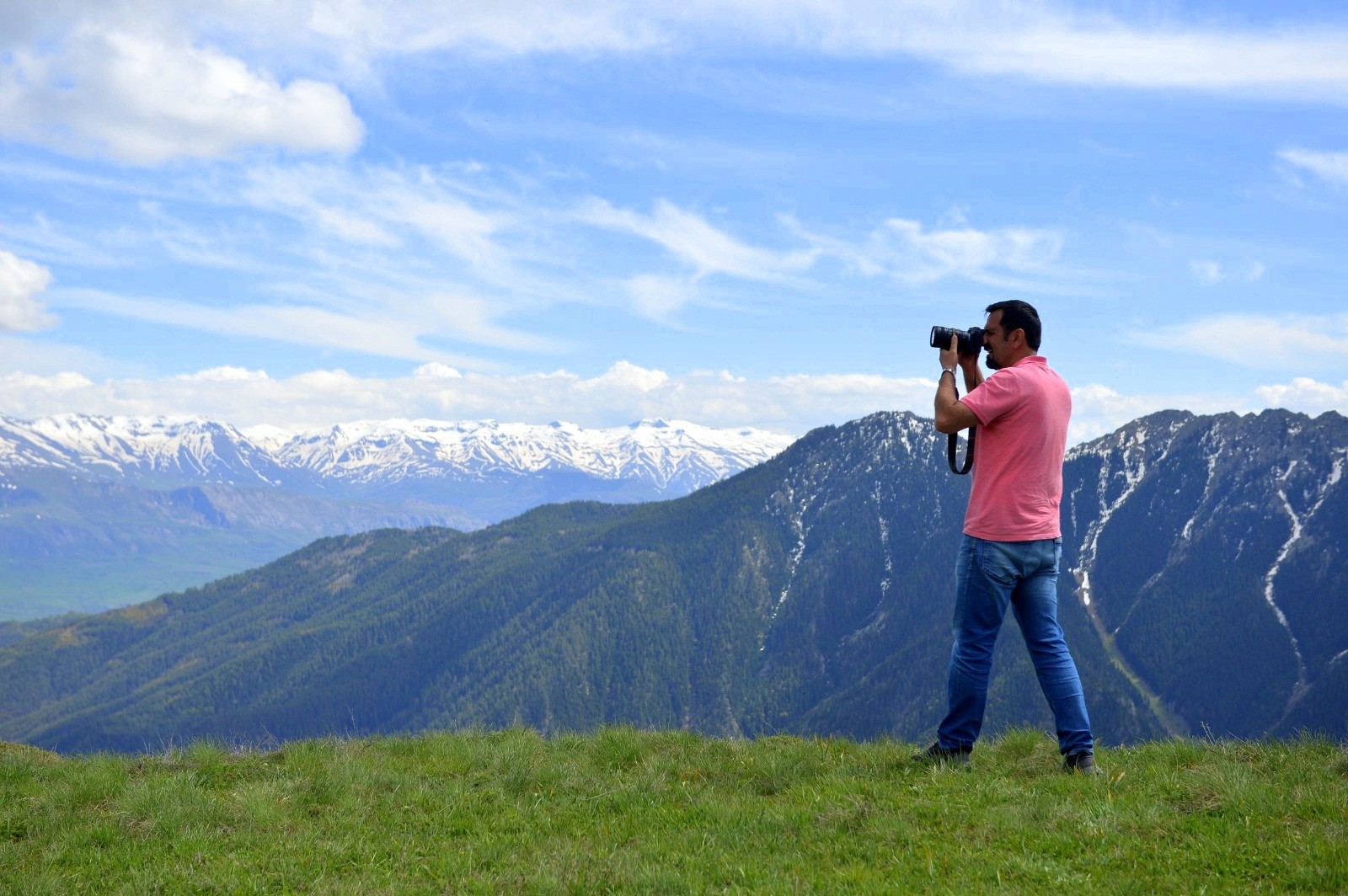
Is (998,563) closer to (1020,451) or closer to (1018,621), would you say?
(1018,621)

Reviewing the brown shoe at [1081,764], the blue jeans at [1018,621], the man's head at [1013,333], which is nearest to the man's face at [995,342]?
the man's head at [1013,333]

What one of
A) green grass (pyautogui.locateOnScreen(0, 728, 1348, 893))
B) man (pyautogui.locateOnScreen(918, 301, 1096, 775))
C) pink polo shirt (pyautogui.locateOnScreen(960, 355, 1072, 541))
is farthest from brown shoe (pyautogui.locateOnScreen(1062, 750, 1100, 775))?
pink polo shirt (pyautogui.locateOnScreen(960, 355, 1072, 541))

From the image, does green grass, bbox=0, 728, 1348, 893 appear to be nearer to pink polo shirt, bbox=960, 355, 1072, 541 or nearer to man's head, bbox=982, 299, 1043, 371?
pink polo shirt, bbox=960, 355, 1072, 541

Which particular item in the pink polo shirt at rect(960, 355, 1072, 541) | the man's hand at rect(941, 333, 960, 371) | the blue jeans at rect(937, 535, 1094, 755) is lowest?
the blue jeans at rect(937, 535, 1094, 755)

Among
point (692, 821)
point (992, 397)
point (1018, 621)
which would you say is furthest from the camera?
point (1018, 621)

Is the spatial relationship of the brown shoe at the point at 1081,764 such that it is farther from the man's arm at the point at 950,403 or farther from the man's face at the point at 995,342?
the man's face at the point at 995,342

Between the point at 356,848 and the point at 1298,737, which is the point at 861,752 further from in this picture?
the point at 356,848

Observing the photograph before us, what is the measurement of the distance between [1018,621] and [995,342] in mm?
2764

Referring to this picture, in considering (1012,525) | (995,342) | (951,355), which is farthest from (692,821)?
(995,342)

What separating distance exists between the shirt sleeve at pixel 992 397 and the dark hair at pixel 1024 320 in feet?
2.49

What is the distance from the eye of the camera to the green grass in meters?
7.00

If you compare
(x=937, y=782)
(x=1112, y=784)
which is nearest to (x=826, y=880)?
(x=937, y=782)

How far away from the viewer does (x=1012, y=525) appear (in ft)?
30.6

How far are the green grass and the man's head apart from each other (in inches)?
161
